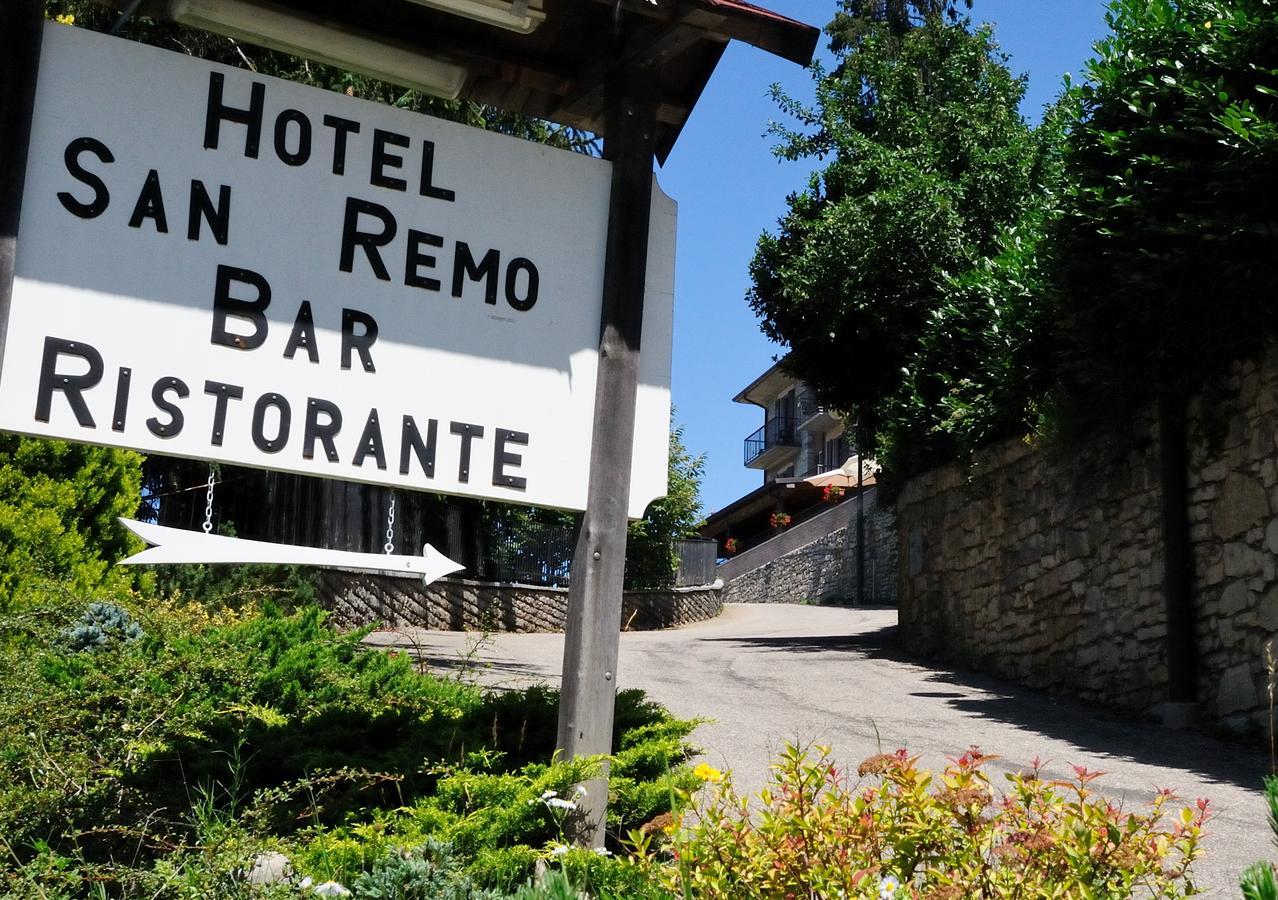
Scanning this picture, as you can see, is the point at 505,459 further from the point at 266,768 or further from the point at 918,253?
the point at 918,253

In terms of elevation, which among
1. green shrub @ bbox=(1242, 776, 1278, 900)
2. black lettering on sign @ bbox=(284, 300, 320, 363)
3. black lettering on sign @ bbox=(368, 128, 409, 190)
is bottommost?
green shrub @ bbox=(1242, 776, 1278, 900)

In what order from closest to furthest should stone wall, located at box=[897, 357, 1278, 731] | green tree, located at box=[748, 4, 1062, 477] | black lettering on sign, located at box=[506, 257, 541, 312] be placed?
black lettering on sign, located at box=[506, 257, 541, 312] → stone wall, located at box=[897, 357, 1278, 731] → green tree, located at box=[748, 4, 1062, 477]

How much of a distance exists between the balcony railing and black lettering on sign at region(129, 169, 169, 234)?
162 ft

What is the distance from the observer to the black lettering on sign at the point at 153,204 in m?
3.97

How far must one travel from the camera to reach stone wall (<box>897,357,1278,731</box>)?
8594 mm

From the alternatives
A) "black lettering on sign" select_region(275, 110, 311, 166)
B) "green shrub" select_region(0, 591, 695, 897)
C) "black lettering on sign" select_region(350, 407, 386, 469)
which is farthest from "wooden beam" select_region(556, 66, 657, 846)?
"black lettering on sign" select_region(275, 110, 311, 166)

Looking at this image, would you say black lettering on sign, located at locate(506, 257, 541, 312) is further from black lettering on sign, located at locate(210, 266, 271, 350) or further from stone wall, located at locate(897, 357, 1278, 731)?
stone wall, located at locate(897, 357, 1278, 731)

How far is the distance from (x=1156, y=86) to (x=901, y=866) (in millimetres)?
7575

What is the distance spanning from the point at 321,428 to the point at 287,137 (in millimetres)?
1036

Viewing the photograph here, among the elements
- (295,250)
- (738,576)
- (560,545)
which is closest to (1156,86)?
(295,250)

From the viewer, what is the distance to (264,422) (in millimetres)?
4023

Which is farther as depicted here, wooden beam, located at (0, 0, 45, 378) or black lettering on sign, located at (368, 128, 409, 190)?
black lettering on sign, located at (368, 128, 409, 190)

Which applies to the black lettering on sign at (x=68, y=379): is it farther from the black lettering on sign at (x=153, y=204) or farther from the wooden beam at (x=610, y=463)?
the wooden beam at (x=610, y=463)

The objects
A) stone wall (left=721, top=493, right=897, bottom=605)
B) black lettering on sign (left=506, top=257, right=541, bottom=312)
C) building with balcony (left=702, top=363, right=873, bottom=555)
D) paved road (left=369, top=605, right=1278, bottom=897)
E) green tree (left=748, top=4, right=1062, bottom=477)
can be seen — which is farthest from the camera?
building with balcony (left=702, top=363, right=873, bottom=555)
